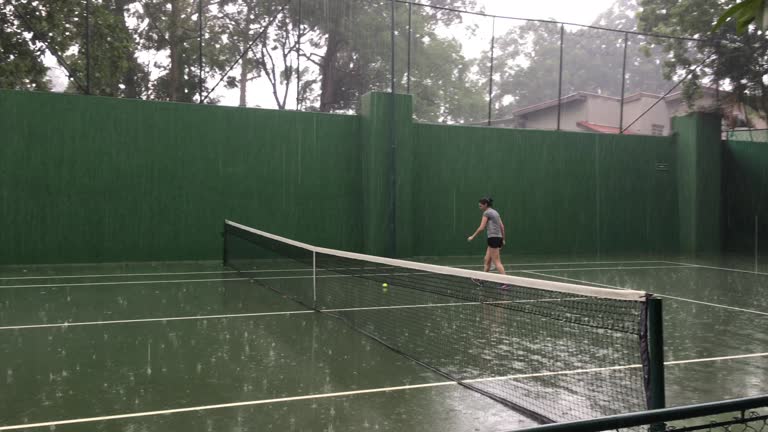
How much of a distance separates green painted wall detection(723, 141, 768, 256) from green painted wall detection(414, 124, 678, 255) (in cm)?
181

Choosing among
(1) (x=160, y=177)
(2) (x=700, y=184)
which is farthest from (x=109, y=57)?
(2) (x=700, y=184)

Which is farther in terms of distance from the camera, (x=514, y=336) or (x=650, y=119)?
(x=650, y=119)

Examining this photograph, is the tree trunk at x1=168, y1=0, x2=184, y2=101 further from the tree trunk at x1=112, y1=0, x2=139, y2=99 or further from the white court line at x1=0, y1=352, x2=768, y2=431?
the white court line at x1=0, y1=352, x2=768, y2=431

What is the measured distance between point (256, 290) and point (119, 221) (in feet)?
19.2

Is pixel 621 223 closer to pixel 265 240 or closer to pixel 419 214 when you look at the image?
pixel 419 214

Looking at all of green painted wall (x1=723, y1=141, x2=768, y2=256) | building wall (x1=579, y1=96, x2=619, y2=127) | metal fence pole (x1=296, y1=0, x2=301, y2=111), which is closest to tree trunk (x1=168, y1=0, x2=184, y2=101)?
metal fence pole (x1=296, y1=0, x2=301, y2=111)

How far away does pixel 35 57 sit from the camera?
54.0ft

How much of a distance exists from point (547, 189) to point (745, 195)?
6.55 meters

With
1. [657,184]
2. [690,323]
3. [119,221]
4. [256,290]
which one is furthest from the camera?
[657,184]

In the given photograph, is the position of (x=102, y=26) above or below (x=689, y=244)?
above

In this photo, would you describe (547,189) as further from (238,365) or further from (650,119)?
(238,365)

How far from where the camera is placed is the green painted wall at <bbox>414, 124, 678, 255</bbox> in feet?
58.8

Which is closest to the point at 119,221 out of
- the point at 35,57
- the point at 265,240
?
the point at 265,240

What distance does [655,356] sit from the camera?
3.75 meters
